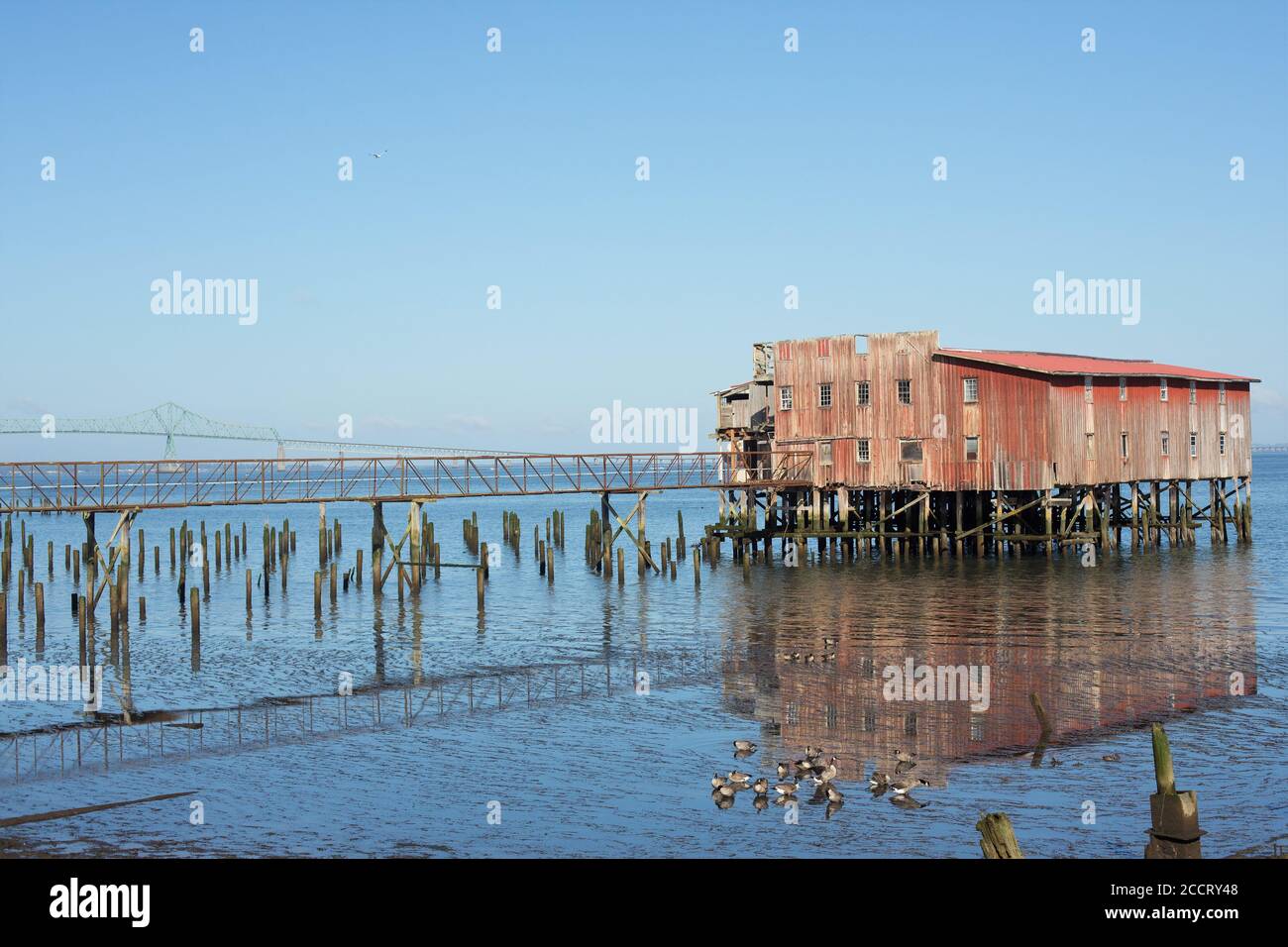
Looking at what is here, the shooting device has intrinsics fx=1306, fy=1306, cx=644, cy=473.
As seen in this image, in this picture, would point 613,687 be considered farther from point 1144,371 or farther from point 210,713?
point 1144,371

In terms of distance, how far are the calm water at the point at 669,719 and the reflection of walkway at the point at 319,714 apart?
0.40ft

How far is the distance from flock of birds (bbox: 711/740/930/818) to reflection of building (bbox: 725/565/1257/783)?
32cm

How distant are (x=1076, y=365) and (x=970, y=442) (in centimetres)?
726

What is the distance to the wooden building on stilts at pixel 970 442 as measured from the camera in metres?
49.2

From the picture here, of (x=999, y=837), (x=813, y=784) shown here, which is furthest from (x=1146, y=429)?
(x=999, y=837)

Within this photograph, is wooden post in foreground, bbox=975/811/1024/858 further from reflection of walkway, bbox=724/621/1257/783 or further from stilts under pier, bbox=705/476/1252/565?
stilts under pier, bbox=705/476/1252/565

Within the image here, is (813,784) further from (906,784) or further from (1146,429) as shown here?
(1146,429)

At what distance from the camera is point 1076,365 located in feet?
176

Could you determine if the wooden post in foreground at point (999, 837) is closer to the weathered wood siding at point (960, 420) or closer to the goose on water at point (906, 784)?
the goose on water at point (906, 784)

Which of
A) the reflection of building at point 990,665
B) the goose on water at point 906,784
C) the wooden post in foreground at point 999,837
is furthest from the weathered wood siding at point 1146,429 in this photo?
the wooden post in foreground at point 999,837

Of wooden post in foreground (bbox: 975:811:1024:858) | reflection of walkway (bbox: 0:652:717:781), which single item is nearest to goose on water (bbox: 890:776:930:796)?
wooden post in foreground (bbox: 975:811:1024:858)

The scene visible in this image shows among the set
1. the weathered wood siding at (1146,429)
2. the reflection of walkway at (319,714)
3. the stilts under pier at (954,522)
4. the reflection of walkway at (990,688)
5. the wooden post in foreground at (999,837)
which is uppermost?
the weathered wood siding at (1146,429)

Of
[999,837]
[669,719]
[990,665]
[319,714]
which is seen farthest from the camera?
[990,665]

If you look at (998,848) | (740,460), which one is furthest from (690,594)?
(998,848)
